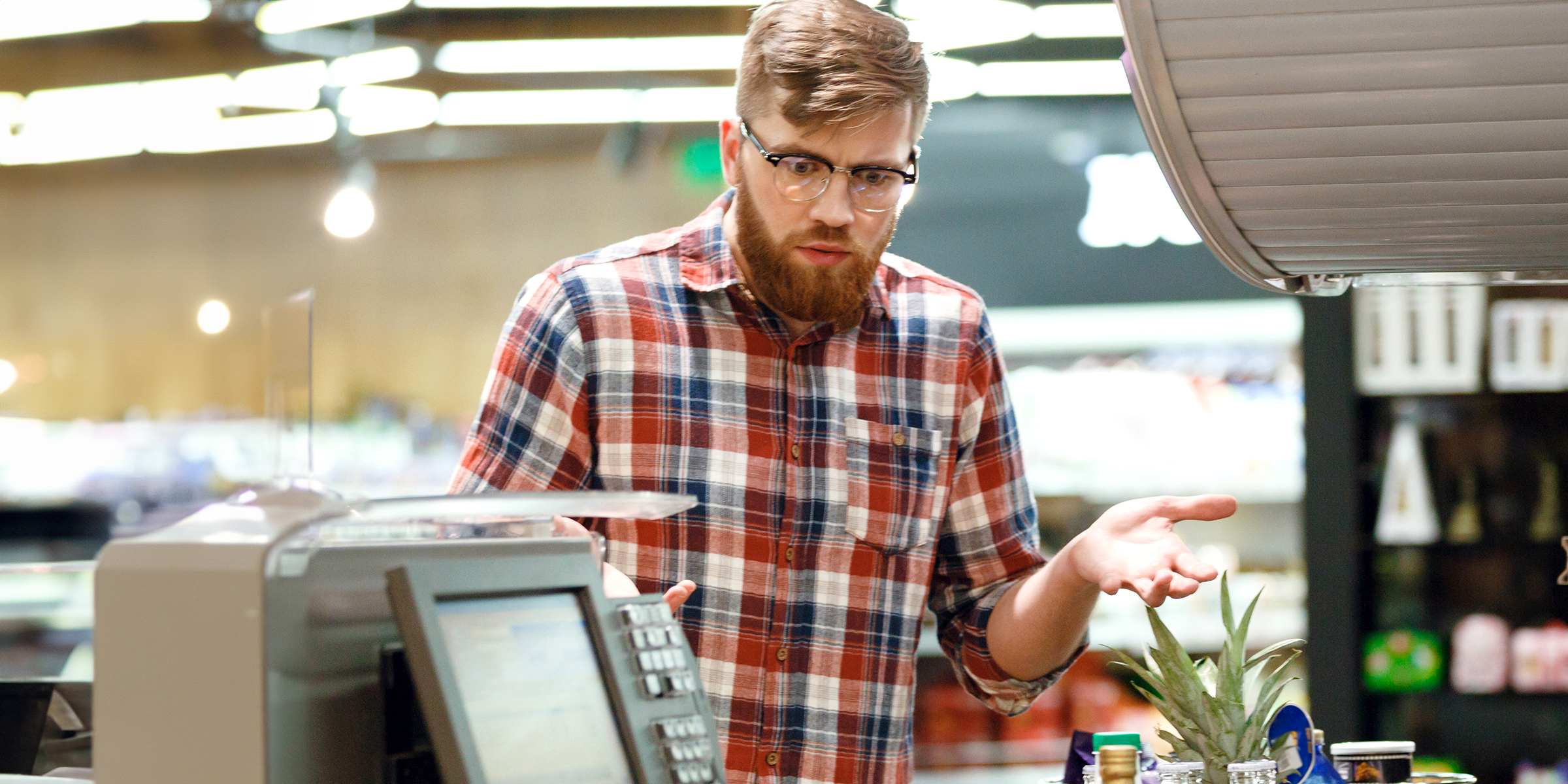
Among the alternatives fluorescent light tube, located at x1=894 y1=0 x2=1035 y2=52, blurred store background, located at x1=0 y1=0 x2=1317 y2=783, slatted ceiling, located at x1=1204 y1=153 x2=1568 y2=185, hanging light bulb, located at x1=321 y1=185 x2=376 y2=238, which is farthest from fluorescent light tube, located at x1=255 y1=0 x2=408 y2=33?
slatted ceiling, located at x1=1204 y1=153 x2=1568 y2=185

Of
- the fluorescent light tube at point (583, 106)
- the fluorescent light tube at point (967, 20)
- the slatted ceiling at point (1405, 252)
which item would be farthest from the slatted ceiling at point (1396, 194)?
the fluorescent light tube at point (583, 106)

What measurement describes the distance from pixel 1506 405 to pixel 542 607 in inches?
168

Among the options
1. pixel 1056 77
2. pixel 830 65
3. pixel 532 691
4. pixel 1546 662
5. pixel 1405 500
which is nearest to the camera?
pixel 532 691

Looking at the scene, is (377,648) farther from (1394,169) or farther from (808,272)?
(808,272)

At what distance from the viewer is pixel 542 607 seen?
2.63 ft

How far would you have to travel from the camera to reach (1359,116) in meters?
0.93

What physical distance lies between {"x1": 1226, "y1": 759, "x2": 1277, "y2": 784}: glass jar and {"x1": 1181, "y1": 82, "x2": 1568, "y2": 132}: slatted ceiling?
1.81ft

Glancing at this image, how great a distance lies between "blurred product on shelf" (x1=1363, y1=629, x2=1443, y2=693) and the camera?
407 centimetres

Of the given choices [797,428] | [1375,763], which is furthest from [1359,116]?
[797,428]

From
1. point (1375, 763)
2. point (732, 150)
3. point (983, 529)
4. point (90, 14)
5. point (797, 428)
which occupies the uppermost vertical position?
point (90, 14)

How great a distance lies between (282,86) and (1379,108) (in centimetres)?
512

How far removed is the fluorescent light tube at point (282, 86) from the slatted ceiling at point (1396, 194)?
4.84m

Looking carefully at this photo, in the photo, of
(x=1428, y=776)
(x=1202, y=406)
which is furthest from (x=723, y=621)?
(x=1202, y=406)

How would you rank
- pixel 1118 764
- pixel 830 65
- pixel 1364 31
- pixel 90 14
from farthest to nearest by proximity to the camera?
pixel 90 14, pixel 830 65, pixel 1118 764, pixel 1364 31
